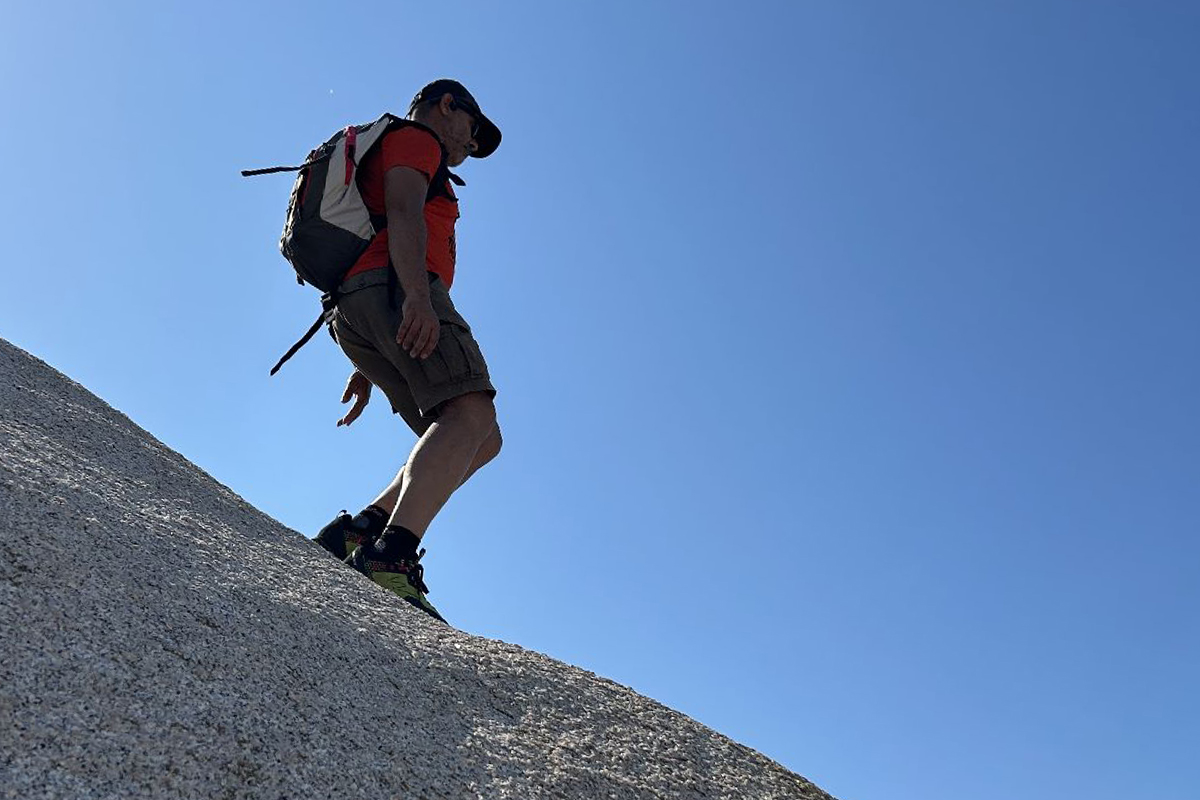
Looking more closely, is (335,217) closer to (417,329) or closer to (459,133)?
(417,329)

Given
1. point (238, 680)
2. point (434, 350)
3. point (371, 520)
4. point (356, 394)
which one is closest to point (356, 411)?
point (356, 394)

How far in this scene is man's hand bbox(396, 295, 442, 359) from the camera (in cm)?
457

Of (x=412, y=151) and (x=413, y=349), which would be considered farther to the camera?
(x=412, y=151)

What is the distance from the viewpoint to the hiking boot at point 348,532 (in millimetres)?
4867

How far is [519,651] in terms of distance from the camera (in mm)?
4047

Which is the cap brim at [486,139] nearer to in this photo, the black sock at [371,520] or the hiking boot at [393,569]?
the black sock at [371,520]

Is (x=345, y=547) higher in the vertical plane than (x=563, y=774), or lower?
higher

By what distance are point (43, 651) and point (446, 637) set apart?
62.8 inches

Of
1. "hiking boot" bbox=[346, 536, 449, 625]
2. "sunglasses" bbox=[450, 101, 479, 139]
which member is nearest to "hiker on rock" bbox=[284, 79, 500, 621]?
"hiking boot" bbox=[346, 536, 449, 625]

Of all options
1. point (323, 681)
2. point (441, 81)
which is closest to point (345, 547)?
point (323, 681)

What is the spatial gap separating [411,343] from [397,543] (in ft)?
2.80

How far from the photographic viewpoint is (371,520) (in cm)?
501

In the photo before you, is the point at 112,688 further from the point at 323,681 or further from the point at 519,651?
the point at 519,651

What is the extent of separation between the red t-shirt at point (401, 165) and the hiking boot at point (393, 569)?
1264 millimetres
